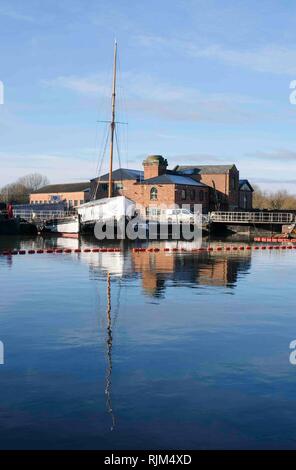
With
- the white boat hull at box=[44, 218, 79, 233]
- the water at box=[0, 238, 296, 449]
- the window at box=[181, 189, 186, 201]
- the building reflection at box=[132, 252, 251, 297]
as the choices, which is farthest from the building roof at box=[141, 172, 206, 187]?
the water at box=[0, 238, 296, 449]

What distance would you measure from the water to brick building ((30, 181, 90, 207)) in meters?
76.9

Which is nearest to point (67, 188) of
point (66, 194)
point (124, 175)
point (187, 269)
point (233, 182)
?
point (66, 194)

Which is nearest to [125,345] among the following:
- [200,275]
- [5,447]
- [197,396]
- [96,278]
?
[197,396]

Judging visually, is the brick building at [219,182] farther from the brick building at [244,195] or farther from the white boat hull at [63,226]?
the white boat hull at [63,226]

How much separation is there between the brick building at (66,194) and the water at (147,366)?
3028 inches

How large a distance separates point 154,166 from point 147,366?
79.7m

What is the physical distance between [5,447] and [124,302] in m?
10.6

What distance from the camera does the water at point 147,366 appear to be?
297 inches

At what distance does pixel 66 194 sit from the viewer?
102m

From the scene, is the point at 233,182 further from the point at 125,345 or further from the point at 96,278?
the point at 125,345

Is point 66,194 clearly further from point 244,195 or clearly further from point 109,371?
point 109,371

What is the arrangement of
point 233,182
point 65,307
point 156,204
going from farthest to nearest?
point 233,182 → point 156,204 → point 65,307

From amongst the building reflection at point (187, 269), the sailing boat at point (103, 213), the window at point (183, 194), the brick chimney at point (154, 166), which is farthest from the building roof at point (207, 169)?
the building reflection at point (187, 269)
